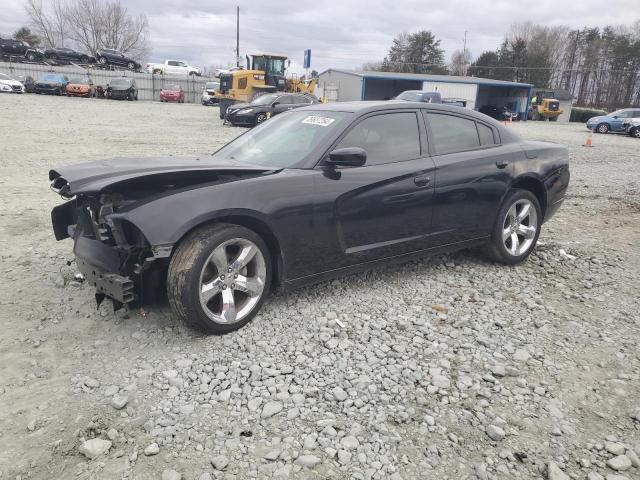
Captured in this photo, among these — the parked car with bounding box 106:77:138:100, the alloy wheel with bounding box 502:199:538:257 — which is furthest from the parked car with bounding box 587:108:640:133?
the parked car with bounding box 106:77:138:100

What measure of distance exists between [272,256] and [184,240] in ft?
A: 2.22

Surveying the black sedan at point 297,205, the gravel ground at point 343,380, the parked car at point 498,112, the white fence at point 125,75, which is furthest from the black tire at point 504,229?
the white fence at point 125,75

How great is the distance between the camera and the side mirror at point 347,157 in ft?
11.8

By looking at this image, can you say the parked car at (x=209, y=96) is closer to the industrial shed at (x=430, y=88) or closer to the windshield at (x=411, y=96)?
the industrial shed at (x=430, y=88)

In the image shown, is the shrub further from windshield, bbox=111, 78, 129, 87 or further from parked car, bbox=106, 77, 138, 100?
windshield, bbox=111, 78, 129, 87

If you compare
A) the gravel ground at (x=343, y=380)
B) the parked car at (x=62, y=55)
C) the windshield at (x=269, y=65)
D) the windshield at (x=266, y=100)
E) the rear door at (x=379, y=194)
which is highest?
the parked car at (x=62, y=55)

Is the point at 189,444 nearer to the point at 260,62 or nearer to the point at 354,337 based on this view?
the point at 354,337

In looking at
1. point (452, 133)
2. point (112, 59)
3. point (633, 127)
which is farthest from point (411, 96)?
point (112, 59)

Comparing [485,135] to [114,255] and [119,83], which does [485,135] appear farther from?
[119,83]

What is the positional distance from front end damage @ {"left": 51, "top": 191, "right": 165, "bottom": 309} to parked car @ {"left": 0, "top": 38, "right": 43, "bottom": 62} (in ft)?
167

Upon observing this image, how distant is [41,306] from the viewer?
3.79 metres

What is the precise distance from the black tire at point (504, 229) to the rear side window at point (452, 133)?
0.64 meters

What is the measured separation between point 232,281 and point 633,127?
30713mm

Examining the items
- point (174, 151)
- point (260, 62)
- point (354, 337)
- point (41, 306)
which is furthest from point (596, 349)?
point (260, 62)
